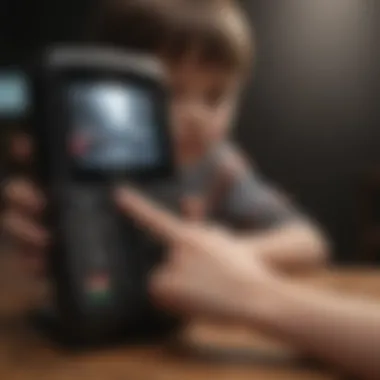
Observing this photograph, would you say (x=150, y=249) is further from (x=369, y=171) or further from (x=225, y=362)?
(x=369, y=171)

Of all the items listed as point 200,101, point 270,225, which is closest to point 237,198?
point 270,225

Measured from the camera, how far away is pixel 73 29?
8.71 feet

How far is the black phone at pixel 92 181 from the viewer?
19.8 inches

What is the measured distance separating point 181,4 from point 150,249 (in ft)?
1.80

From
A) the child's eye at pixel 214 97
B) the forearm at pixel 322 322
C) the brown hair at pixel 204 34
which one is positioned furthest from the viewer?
the child's eye at pixel 214 97

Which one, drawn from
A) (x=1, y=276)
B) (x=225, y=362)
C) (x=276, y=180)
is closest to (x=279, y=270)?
(x=1, y=276)

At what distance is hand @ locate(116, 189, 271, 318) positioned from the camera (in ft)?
1.72

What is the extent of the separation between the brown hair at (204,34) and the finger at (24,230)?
41 centimetres

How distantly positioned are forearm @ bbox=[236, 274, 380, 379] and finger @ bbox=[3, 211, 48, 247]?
0.47ft

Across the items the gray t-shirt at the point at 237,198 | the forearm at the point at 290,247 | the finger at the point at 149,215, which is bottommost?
the finger at the point at 149,215

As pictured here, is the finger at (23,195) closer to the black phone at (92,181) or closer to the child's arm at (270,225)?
the black phone at (92,181)

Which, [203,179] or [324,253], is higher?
[203,179]

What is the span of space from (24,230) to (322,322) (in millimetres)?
252

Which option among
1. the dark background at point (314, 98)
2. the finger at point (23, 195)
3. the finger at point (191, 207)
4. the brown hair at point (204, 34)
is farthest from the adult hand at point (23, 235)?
the dark background at point (314, 98)
